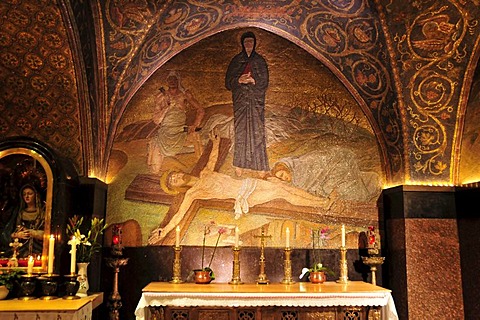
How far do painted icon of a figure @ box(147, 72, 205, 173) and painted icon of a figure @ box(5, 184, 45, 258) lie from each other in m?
2.00

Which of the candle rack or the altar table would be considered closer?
the altar table

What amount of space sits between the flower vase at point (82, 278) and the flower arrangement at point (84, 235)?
0.09 m

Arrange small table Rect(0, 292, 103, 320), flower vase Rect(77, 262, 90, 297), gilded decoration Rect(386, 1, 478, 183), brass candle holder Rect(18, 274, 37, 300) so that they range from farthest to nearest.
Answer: gilded decoration Rect(386, 1, 478, 183) < flower vase Rect(77, 262, 90, 297) < brass candle holder Rect(18, 274, 37, 300) < small table Rect(0, 292, 103, 320)

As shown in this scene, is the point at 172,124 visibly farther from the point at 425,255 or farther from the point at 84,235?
the point at 425,255

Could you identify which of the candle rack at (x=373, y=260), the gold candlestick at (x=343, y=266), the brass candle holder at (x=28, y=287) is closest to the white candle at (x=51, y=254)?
the brass candle holder at (x=28, y=287)

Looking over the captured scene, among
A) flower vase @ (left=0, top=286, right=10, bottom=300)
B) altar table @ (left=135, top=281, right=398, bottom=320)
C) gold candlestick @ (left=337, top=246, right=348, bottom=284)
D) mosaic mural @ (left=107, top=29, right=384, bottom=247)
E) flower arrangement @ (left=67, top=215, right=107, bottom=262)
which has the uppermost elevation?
mosaic mural @ (left=107, top=29, right=384, bottom=247)

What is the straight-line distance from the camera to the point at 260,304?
21.8ft

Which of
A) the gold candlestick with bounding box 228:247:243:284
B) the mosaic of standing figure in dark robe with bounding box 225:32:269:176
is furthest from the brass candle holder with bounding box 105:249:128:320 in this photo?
the mosaic of standing figure in dark robe with bounding box 225:32:269:176

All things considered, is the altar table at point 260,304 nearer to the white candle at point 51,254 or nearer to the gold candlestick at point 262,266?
the gold candlestick at point 262,266

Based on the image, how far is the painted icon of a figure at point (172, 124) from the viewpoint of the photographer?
27.3ft

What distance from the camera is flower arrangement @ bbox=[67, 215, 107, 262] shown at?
682 cm

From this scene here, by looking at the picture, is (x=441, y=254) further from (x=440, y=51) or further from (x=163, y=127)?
(x=163, y=127)

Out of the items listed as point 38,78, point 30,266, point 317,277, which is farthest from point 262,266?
point 38,78

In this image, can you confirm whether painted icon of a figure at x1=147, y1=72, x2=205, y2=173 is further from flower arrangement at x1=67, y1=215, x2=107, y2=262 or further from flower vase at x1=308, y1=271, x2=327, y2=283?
flower vase at x1=308, y1=271, x2=327, y2=283
